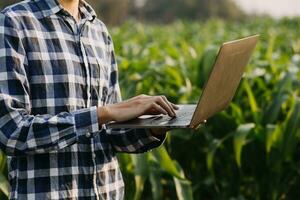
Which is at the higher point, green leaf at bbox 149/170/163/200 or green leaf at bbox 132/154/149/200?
green leaf at bbox 132/154/149/200

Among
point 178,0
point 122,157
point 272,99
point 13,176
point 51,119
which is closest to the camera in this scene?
point 51,119

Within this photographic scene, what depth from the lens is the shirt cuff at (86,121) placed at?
163 centimetres

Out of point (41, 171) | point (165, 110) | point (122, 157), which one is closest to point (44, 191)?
point (41, 171)

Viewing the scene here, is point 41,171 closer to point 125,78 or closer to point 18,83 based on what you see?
point 18,83

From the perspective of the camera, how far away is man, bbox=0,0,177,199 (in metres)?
1.62

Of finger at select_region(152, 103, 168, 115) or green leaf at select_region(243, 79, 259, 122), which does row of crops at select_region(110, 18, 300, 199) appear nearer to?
green leaf at select_region(243, 79, 259, 122)

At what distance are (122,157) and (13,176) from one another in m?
1.17

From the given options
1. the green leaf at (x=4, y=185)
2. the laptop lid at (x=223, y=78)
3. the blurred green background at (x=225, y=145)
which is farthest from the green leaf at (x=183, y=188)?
the laptop lid at (x=223, y=78)

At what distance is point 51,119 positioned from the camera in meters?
1.62

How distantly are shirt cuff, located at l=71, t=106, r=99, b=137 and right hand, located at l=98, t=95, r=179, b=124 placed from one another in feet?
0.04

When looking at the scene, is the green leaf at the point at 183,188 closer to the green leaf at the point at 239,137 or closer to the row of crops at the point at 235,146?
the row of crops at the point at 235,146

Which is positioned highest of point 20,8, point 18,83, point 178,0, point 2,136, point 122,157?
point 20,8

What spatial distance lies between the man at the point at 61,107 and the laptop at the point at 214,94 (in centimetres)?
3

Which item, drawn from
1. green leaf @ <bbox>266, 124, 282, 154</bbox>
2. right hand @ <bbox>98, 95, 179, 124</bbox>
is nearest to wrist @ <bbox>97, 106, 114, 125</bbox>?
right hand @ <bbox>98, 95, 179, 124</bbox>
